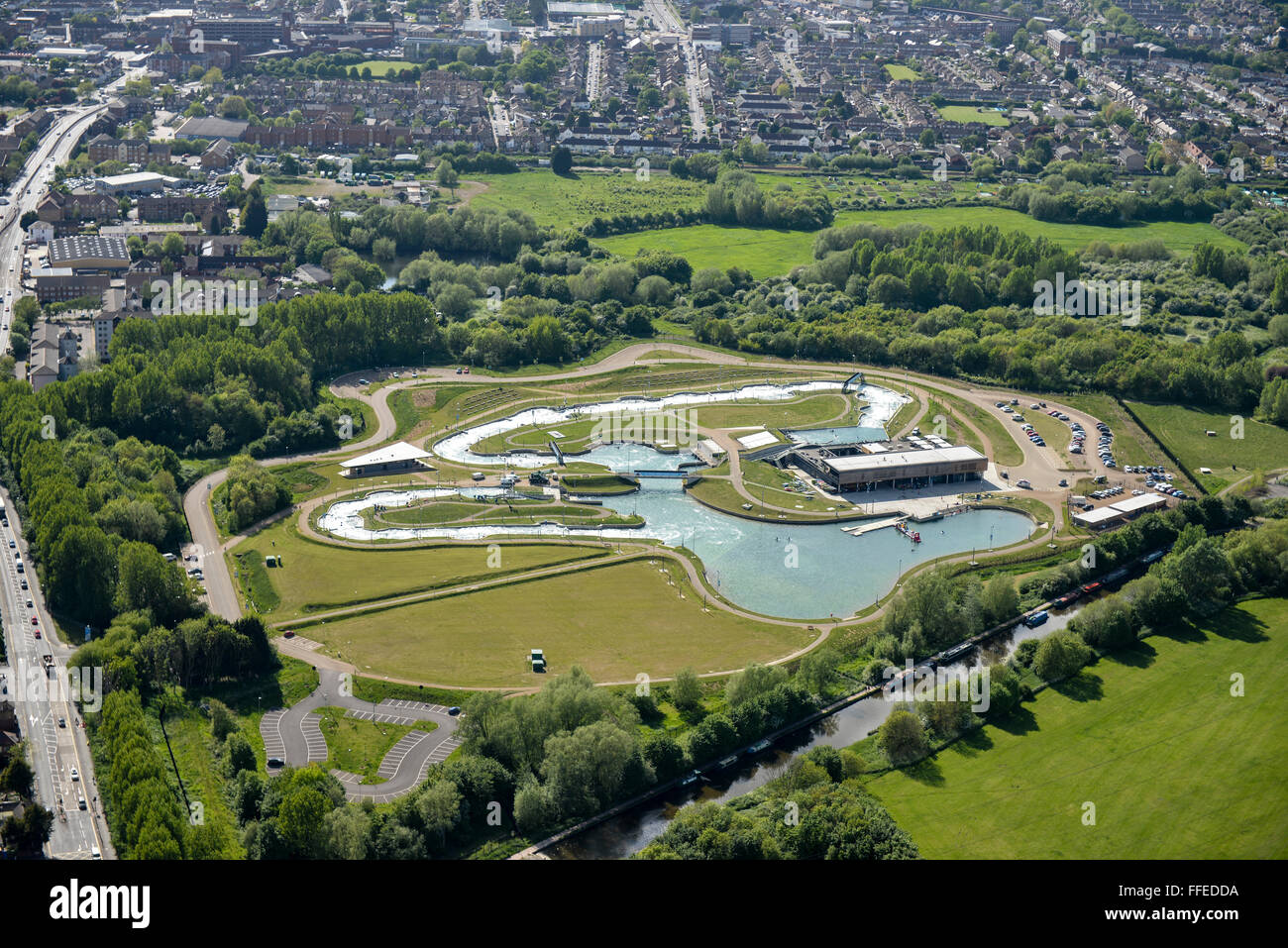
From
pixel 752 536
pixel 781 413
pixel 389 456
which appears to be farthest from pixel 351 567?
pixel 781 413

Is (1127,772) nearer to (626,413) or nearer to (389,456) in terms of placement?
(626,413)

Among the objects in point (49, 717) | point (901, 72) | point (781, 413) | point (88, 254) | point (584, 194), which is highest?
point (901, 72)

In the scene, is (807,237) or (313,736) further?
(807,237)

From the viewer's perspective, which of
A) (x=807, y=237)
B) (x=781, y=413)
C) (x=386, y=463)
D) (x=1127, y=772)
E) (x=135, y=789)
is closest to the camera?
(x=135, y=789)

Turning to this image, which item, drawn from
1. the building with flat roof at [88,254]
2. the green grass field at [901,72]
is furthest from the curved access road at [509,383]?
the green grass field at [901,72]

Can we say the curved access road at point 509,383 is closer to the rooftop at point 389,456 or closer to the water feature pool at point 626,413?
the rooftop at point 389,456

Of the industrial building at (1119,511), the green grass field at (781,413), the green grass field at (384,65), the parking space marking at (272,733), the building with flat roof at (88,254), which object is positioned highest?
the green grass field at (384,65)
